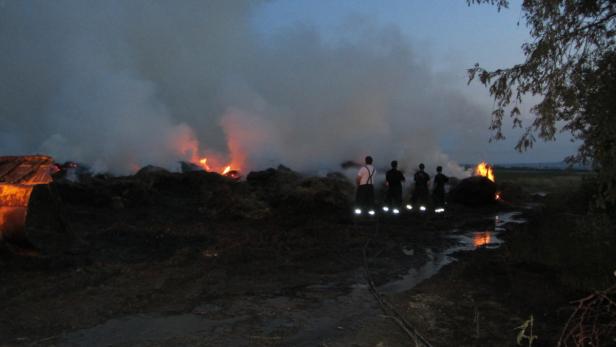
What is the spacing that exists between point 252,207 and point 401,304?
9328mm

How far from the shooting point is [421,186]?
16.5 meters

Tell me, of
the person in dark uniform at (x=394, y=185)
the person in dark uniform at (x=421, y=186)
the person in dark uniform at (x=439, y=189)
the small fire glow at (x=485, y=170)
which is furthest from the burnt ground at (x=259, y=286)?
the small fire glow at (x=485, y=170)

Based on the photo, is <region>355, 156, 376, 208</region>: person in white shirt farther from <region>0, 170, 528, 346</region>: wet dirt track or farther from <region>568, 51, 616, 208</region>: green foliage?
<region>568, 51, 616, 208</region>: green foliage

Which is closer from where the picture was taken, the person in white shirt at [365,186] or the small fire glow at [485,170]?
the person in white shirt at [365,186]

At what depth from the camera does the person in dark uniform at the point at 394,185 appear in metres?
15.6

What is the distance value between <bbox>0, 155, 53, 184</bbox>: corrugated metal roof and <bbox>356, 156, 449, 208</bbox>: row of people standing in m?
8.06

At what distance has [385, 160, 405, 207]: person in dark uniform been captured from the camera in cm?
1557

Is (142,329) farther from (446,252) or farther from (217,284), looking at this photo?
(446,252)

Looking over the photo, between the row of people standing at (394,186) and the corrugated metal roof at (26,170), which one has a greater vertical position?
the corrugated metal roof at (26,170)

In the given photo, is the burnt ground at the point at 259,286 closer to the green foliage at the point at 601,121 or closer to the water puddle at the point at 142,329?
the water puddle at the point at 142,329

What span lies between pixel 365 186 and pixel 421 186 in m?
3.05

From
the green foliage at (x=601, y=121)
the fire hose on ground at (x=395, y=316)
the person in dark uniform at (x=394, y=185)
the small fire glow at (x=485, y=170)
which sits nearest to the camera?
the fire hose on ground at (x=395, y=316)

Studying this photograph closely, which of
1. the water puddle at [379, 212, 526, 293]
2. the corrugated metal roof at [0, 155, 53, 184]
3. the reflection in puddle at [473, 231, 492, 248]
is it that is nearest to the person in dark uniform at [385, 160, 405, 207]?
the water puddle at [379, 212, 526, 293]

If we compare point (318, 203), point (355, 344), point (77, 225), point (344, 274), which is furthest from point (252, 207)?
point (355, 344)
